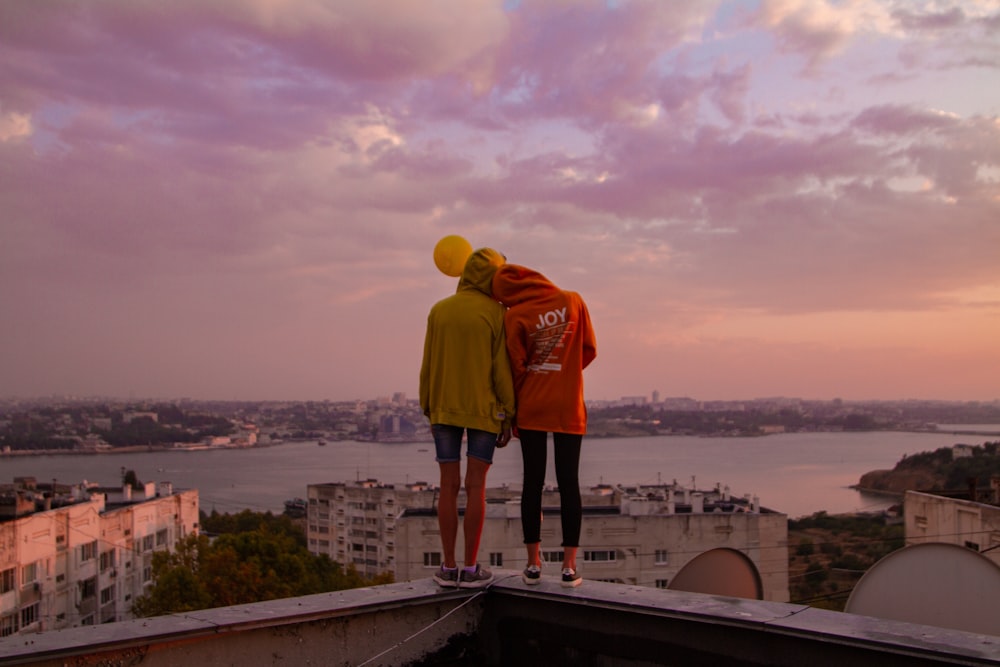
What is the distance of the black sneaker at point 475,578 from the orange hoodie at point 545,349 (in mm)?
630

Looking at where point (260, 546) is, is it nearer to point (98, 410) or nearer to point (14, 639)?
point (14, 639)

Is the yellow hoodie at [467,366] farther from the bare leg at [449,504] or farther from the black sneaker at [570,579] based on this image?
the black sneaker at [570,579]

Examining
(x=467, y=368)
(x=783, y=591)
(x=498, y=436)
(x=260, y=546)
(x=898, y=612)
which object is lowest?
(x=783, y=591)

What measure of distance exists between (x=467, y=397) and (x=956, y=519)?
96.5 ft

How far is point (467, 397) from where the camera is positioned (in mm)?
3785

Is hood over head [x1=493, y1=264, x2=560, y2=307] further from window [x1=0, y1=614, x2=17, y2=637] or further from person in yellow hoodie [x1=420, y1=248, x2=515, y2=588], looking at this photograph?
window [x1=0, y1=614, x2=17, y2=637]

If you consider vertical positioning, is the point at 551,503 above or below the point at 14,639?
below

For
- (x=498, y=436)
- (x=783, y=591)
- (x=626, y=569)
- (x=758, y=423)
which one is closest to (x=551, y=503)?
(x=626, y=569)

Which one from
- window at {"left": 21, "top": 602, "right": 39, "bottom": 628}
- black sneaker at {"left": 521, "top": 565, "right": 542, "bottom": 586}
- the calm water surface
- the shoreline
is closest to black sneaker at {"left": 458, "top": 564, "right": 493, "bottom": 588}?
black sneaker at {"left": 521, "top": 565, "right": 542, "bottom": 586}

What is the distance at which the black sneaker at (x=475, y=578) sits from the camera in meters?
3.49

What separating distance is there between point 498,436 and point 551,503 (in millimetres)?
39338

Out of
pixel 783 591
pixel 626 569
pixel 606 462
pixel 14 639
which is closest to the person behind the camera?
pixel 14 639

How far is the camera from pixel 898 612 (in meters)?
3.51

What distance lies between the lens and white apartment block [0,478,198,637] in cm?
3347
